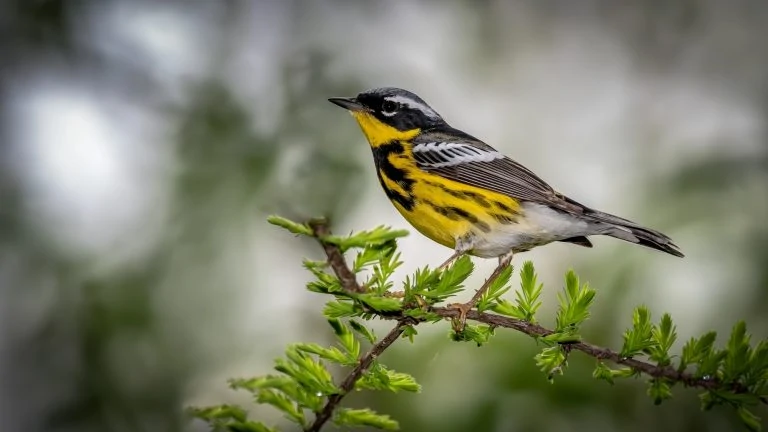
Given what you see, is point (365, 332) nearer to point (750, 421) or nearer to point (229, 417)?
point (229, 417)

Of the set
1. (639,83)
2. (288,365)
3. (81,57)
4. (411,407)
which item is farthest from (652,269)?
(81,57)

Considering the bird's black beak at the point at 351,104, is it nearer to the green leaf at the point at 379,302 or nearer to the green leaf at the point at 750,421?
the green leaf at the point at 379,302

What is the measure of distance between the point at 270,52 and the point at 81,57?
1.10m

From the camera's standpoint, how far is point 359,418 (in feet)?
5.15

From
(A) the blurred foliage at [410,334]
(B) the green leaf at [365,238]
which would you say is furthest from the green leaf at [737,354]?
(B) the green leaf at [365,238]

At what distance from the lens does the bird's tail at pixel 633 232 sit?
244 cm

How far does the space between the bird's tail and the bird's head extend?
0.78 metres

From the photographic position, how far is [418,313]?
1758 mm

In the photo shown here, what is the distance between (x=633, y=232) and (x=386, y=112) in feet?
3.35

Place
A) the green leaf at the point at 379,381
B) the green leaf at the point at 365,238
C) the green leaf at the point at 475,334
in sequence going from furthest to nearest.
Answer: the green leaf at the point at 475,334
the green leaf at the point at 379,381
the green leaf at the point at 365,238

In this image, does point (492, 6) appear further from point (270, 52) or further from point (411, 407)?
point (411, 407)

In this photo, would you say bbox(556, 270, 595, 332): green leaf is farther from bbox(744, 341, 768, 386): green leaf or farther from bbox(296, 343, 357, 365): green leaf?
bbox(296, 343, 357, 365): green leaf

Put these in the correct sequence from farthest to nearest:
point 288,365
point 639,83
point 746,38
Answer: point 746,38
point 639,83
point 288,365

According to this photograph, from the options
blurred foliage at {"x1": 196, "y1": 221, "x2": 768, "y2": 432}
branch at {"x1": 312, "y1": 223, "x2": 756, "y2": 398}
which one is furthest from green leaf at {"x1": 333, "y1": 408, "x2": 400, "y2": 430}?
branch at {"x1": 312, "y1": 223, "x2": 756, "y2": 398}
